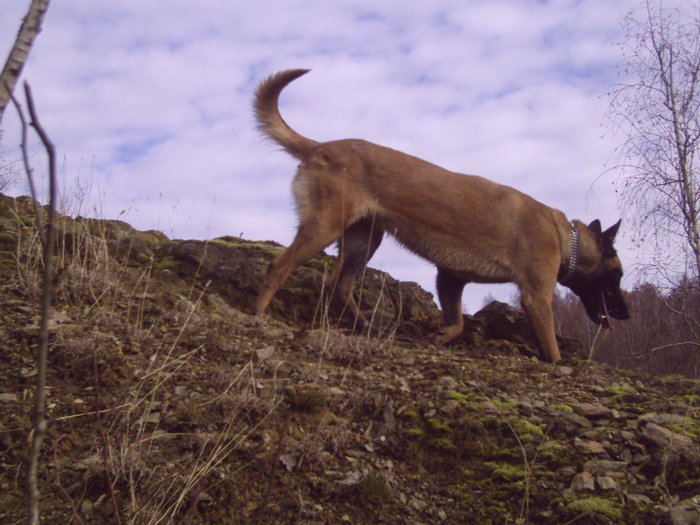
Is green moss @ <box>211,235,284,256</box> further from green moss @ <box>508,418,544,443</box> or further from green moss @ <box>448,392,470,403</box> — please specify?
green moss @ <box>508,418,544,443</box>

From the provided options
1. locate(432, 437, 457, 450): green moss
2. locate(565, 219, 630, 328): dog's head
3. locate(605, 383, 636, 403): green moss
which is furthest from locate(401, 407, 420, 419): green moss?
locate(565, 219, 630, 328): dog's head

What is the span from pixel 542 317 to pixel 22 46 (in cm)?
484

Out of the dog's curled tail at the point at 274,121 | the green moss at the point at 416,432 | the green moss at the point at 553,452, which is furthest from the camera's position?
the dog's curled tail at the point at 274,121

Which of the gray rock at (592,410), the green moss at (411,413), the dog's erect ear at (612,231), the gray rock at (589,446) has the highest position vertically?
the dog's erect ear at (612,231)

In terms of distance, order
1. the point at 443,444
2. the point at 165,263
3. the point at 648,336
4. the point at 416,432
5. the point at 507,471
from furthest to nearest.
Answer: the point at 648,336
the point at 165,263
the point at 416,432
the point at 443,444
the point at 507,471

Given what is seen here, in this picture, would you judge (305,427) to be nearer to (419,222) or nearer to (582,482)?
(582,482)

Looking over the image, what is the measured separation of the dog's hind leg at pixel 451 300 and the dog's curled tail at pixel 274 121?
186 centimetres

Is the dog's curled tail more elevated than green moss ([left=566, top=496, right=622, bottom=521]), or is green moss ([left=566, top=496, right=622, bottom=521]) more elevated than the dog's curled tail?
the dog's curled tail

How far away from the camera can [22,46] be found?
188 centimetres

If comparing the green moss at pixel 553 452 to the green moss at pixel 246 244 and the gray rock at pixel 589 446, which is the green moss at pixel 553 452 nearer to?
the gray rock at pixel 589 446

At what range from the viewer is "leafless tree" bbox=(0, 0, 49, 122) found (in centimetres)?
185

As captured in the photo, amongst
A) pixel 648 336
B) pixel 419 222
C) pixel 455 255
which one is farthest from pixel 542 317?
pixel 648 336

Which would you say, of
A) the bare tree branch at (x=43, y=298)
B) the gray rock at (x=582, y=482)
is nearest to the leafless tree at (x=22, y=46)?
the bare tree branch at (x=43, y=298)

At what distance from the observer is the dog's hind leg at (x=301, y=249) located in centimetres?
543
